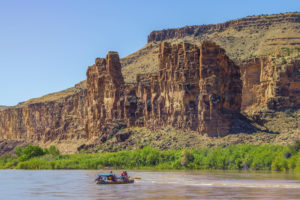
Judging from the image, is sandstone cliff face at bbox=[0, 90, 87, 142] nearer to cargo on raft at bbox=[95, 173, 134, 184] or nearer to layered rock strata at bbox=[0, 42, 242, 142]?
layered rock strata at bbox=[0, 42, 242, 142]

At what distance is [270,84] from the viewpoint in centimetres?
12838

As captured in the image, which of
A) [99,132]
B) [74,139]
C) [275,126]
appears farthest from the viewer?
[74,139]

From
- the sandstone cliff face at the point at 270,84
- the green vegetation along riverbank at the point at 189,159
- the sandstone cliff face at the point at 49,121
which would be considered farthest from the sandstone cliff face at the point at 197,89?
the sandstone cliff face at the point at 49,121

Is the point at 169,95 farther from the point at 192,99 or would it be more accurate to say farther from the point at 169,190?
the point at 169,190

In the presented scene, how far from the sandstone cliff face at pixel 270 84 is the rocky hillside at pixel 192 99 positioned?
20 cm

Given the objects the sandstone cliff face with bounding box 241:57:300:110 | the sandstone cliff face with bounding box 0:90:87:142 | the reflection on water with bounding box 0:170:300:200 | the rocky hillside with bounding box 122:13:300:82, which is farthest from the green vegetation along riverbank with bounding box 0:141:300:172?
the rocky hillside with bounding box 122:13:300:82

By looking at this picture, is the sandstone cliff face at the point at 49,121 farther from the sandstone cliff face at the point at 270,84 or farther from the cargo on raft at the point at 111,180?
the cargo on raft at the point at 111,180

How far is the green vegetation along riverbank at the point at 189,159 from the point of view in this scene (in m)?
87.2

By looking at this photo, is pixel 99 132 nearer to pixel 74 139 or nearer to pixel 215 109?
pixel 74 139

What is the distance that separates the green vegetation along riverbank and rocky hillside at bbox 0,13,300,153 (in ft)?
18.0

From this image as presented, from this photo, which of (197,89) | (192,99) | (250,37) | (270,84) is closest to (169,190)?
(192,99)

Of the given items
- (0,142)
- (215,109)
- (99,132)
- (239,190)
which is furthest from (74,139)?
(239,190)

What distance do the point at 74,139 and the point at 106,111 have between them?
2444 centimetres

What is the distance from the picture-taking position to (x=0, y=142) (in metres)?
196
